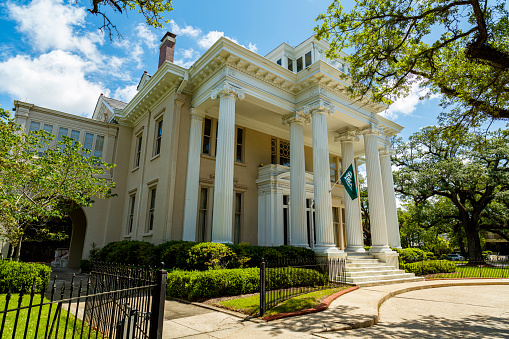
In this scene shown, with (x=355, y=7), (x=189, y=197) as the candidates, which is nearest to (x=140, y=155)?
(x=189, y=197)

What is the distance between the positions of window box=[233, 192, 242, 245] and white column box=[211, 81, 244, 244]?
452cm

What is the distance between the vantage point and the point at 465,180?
2495 cm

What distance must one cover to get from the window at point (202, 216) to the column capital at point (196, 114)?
365 centimetres

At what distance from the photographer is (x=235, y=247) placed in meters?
11.6

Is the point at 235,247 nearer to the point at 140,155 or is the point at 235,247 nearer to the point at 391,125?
the point at 140,155

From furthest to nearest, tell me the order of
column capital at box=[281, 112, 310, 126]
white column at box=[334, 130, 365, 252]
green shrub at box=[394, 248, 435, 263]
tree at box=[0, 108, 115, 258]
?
1. green shrub at box=[394, 248, 435, 263]
2. white column at box=[334, 130, 365, 252]
3. column capital at box=[281, 112, 310, 126]
4. tree at box=[0, 108, 115, 258]

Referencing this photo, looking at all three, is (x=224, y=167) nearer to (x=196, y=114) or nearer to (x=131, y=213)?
(x=196, y=114)

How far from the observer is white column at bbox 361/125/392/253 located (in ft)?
52.4

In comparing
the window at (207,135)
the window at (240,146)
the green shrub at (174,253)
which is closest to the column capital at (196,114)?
the window at (207,135)

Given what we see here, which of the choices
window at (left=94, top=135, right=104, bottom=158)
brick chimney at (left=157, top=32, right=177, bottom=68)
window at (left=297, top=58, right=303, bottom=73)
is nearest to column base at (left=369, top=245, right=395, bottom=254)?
window at (left=297, top=58, right=303, bottom=73)

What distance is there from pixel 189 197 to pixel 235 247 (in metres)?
4.04

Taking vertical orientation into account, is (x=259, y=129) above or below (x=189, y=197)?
above

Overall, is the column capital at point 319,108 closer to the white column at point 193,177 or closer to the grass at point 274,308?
the white column at point 193,177

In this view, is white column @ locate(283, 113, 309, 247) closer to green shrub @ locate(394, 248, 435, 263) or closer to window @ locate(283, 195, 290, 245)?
window @ locate(283, 195, 290, 245)
